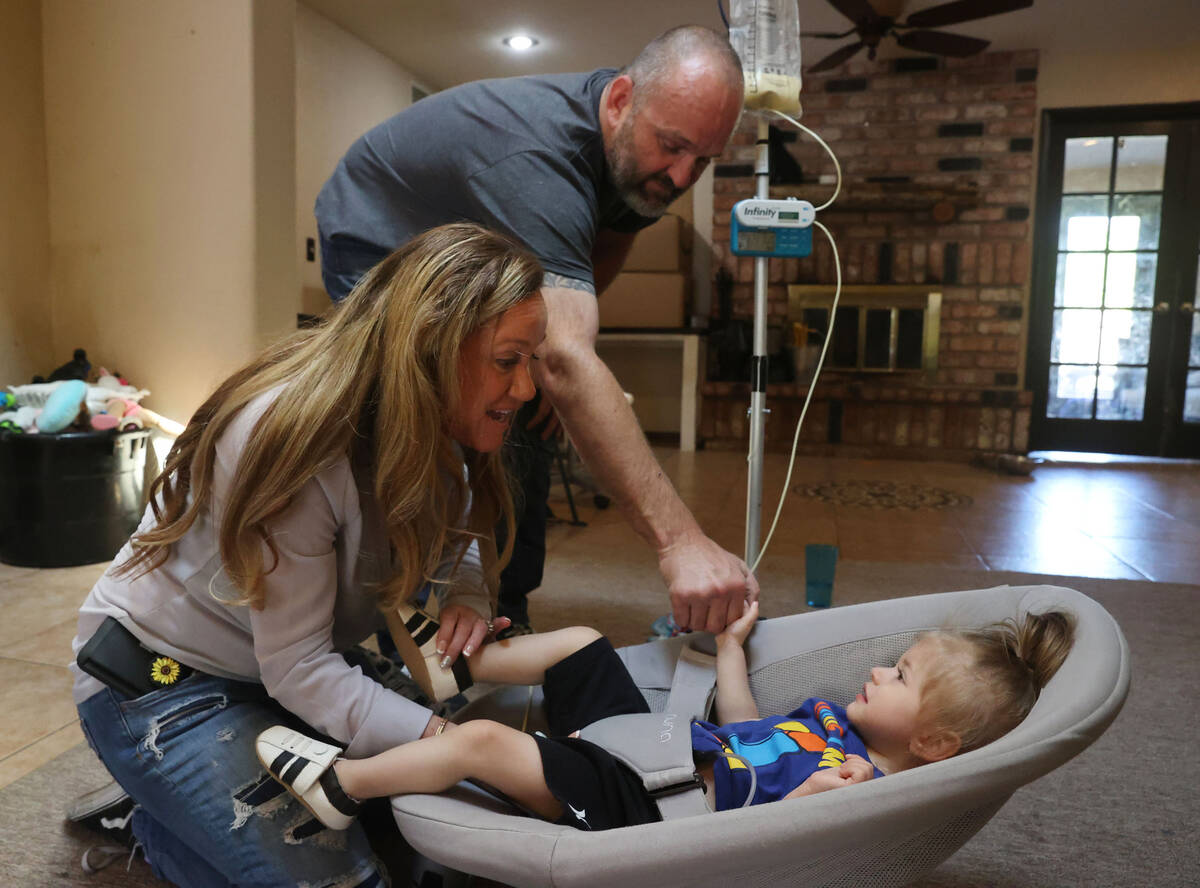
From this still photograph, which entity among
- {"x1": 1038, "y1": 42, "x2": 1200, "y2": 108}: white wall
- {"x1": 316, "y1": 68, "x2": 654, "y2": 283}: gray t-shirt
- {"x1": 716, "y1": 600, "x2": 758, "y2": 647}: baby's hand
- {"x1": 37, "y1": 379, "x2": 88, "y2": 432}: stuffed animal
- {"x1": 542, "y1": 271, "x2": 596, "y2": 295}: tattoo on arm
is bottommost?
{"x1": 716, "y1": 600, "x2": 758, "y2": 647}: baby's hand

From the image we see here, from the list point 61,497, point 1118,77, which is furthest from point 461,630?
point 1118,77

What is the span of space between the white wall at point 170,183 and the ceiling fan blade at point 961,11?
285cm

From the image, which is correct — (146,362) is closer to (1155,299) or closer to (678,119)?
(678,119)

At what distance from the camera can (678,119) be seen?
4.69 ft

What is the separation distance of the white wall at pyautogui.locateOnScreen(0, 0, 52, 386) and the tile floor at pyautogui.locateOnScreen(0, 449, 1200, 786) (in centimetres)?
84

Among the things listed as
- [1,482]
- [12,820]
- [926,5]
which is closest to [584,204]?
[12,820]

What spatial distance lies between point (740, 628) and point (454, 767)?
1.55 feet

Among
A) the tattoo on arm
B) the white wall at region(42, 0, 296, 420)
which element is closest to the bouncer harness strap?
the tattoo on arm

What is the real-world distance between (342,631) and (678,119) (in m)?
0.98

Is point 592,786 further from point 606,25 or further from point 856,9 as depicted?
point 606,25

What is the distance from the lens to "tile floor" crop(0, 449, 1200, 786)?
1.64 meters

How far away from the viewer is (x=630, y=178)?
4.94ft

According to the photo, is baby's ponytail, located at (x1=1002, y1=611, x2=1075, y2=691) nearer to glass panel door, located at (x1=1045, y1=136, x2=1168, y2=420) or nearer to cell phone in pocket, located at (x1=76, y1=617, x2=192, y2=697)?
cell phone in pocket, located at (x1=76, y1=617, x2=192, y2=697)

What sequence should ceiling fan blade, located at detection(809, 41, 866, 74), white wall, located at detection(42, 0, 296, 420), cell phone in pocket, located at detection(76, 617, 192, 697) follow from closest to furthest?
cell phone in pocket, located at detection(76, 617, 192, 697) → white wall, located at detection(42, 0, 296, 420) → ceiling fan blade, located at detection(809, 41, 866, 74)
